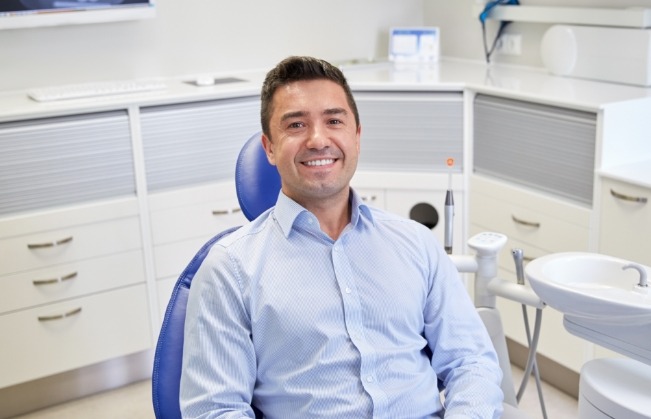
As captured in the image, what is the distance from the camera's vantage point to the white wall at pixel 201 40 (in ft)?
10.8

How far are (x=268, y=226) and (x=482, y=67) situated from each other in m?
2.11

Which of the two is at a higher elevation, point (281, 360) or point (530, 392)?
point (281, 360)

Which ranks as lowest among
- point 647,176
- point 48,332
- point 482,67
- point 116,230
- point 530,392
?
point 530,392

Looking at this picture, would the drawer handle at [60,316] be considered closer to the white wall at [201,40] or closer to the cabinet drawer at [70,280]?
the cabinet drawer at [70,280]

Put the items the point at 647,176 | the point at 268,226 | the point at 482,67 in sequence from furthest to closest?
the point at 482,67 < the point at 647,176 < the point at 268,226

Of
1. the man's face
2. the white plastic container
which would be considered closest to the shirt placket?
the man's face

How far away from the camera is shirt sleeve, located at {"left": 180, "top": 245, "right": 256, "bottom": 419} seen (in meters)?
1.55

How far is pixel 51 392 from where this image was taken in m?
3.15

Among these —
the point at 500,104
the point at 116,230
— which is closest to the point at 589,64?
the point at 500,104

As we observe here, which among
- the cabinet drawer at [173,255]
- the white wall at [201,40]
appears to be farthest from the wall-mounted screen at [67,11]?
the cabinet drawer at [173,255]

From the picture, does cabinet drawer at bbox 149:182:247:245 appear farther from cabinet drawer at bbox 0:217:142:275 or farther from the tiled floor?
the tiled floor

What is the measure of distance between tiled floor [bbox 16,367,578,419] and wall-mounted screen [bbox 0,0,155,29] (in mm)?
1340

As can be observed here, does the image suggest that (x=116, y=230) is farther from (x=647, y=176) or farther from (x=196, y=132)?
(x=647, y=176)

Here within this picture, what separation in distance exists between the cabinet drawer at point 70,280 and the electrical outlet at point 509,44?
5.57 feet
